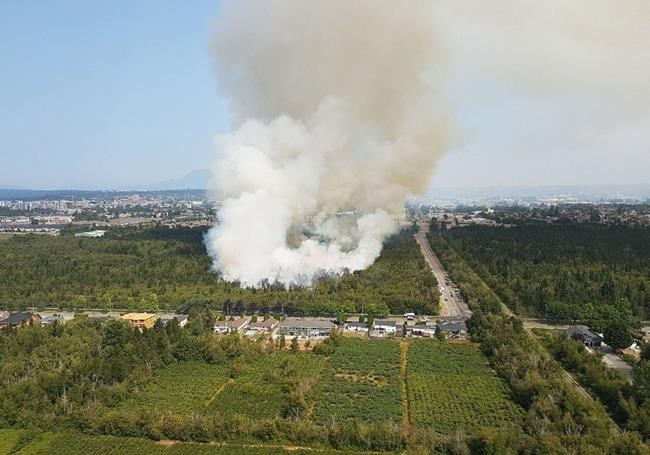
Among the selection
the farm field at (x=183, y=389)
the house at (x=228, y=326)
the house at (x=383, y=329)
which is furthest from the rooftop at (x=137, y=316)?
the house at (x=383, y=329)

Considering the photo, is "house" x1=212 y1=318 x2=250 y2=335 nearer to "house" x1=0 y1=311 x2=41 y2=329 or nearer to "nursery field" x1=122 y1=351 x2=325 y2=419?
"nursery field" x1=122 y1=351 x2=325 y2=419

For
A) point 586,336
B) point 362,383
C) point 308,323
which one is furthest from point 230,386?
point 586,336

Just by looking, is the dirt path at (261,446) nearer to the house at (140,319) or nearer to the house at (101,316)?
the house at (140,319)

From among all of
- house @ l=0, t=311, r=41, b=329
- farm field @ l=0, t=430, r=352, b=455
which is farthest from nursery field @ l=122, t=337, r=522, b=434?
house @ l=0, t=311, r=41, b=329

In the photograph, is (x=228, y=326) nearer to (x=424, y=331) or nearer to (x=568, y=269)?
(x=424, y=331)

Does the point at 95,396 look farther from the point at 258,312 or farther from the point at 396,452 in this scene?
the point at 258,312

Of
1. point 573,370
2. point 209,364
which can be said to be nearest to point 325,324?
point 209,364
